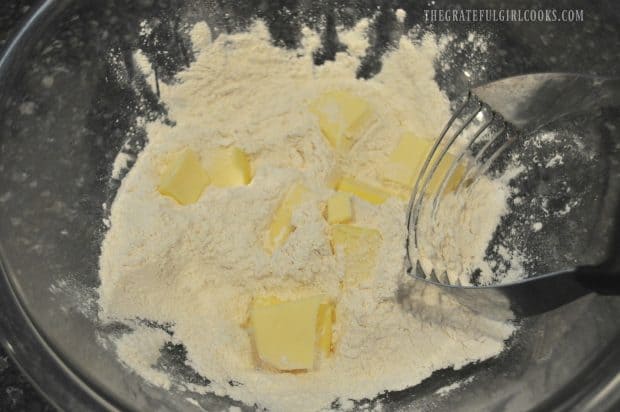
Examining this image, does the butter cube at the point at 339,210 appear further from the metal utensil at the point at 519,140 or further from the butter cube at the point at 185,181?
the butter cube at the point at 185,181

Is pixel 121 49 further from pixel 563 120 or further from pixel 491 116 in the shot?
pixel 563 120

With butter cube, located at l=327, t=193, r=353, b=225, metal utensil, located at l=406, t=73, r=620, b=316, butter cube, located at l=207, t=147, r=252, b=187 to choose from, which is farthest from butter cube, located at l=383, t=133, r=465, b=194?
butter cube, located at l=207, t=147, r=252, b=187

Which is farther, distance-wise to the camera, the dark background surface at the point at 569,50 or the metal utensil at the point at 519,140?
the dark background surface at the point at 569,50

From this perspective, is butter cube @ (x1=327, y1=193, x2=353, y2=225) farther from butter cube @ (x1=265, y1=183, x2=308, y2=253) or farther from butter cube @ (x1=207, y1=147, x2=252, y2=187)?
butter cube @ (x1=207, y1=147, x2=252, y2=187)

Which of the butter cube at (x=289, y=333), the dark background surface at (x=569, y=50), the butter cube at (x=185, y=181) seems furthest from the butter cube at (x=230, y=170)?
the dark background surface at (x=569, y=50)

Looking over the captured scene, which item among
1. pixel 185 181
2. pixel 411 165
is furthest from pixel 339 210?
pixel 185 181
